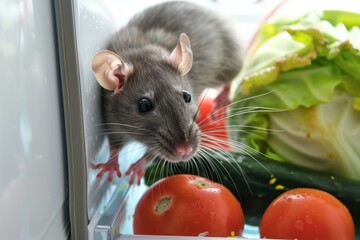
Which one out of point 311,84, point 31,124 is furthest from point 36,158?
point 311,84

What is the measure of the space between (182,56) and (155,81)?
0.30 ft

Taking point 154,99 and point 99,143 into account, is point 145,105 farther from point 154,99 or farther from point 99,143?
point 99,143

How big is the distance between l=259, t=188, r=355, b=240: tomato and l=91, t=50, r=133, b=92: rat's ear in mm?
485

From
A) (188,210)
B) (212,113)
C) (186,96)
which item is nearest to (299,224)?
(188,210)

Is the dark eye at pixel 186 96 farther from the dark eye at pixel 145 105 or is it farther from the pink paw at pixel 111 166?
the pink paw at pixel 111 166

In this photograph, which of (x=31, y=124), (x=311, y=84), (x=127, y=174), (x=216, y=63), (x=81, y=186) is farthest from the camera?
(x=216, y=63)

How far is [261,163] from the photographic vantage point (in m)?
1.63

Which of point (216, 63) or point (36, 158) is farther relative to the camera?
point (216, 63)

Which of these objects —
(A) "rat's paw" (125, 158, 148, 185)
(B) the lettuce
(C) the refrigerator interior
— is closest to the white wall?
(C) the refrigerator interior

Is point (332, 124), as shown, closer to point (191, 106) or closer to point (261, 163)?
point (261, 163)

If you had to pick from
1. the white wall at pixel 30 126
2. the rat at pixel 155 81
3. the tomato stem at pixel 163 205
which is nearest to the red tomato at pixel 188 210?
the tomato stem at pixel 163 205

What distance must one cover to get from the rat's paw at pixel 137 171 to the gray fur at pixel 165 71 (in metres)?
0.08

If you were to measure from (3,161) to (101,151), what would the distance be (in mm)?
536

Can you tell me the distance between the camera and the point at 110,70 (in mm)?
1271
